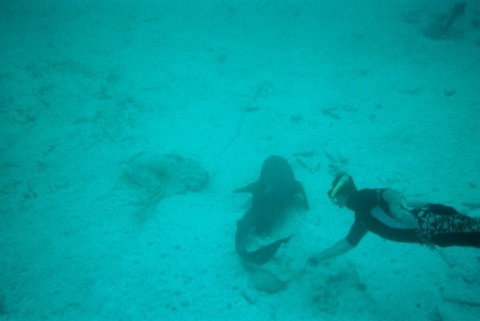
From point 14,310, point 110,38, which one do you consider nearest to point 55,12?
point 110,38

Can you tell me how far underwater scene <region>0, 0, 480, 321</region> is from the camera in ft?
15.3

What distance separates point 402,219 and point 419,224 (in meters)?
0.18

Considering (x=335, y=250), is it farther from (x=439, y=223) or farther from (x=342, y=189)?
(x=439, y=223)

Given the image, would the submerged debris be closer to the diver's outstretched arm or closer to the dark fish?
the dark fish

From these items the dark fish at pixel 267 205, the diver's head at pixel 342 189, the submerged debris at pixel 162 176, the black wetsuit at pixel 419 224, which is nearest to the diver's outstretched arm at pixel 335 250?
the black wetsuit at pixel 419 224

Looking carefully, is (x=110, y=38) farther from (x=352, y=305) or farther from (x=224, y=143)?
(x=352, y=305)

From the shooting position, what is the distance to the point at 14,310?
15.3ft

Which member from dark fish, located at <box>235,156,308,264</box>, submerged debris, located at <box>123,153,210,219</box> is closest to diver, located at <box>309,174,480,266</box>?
dark fish, located at <box>235,156,308,264</box>

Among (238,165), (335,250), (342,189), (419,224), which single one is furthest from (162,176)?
(419,224)

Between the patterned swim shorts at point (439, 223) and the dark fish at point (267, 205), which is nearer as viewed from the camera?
the patterned swim shorts at point (439, 223)

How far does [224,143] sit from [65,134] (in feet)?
15.1

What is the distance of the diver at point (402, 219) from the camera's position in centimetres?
306

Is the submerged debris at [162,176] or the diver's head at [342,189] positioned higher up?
the diver's head at [342,189]

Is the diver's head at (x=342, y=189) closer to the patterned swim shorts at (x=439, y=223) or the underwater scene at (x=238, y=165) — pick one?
the underwater scene at (x=238, y=165)
